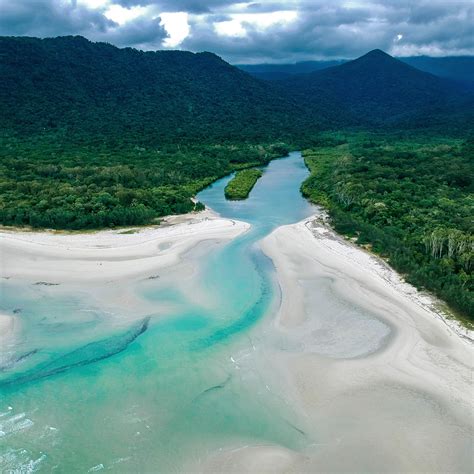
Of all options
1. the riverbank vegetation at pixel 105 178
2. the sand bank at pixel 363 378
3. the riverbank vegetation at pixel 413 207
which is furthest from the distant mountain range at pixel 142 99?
the sand bank at pixel 363 378

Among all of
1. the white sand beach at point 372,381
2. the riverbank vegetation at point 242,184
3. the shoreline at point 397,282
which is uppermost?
the riverbank vegetation at point 242,184

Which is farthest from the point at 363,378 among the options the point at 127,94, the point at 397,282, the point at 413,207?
the point at 127,94

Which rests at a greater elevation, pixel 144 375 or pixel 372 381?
pixel 144 375

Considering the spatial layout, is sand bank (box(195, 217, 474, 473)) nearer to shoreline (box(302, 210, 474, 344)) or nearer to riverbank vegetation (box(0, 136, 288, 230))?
shoreline (box(302, 210, 474, 344))

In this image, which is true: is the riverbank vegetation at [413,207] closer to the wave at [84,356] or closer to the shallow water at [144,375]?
the shallow water at [144,375]

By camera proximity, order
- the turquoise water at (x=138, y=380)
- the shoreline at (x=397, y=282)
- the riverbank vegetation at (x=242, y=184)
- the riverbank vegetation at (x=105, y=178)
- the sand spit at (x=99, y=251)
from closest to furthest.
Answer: the turquoise water at (x=138, y=380), the shoreline at (x=397, y=282), the sand spit at (x=99, y=251), the riverbank vegetation at (x=105, y=178), the riverbank vegetation at (x=242, y=184)

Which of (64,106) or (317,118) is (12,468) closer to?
(64,106)

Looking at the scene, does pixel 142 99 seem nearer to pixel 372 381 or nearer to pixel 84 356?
pixel 84 356
